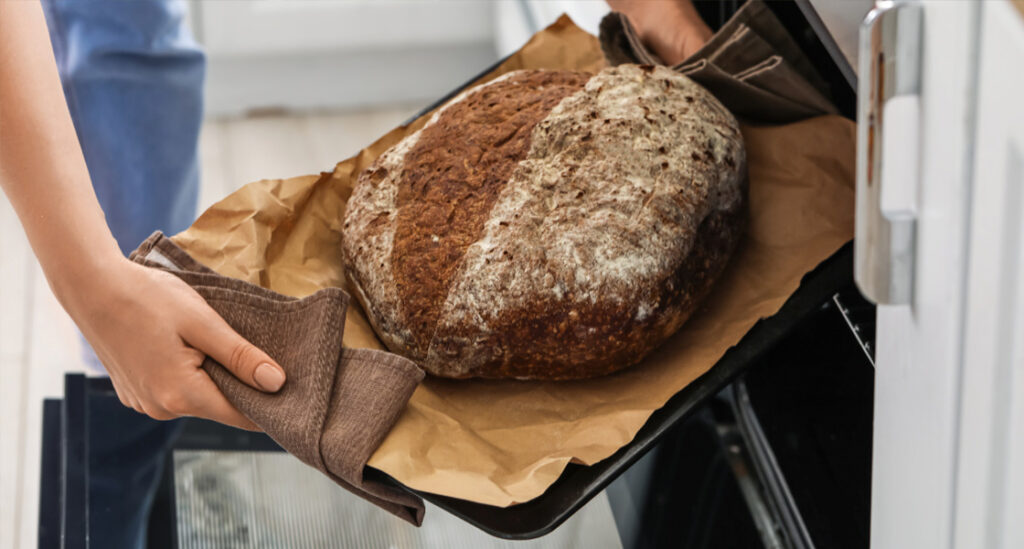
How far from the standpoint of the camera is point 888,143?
0.42 metres

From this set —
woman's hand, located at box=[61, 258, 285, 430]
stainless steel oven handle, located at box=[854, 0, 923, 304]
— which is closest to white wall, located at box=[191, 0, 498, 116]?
woman's hand, located at box=[61, 258, 285, 430]

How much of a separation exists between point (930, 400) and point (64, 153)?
2.00 ft

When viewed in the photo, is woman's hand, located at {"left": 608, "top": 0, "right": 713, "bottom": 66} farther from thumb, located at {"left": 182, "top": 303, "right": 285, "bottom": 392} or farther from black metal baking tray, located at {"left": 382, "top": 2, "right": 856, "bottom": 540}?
thumb, located at {"left": 182, "top": 303, "right": 285, "bottom": 392}

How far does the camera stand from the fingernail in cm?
67

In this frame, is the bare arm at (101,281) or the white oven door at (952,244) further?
the bare arm at (101,281)

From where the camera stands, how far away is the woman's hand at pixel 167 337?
2.25 feet

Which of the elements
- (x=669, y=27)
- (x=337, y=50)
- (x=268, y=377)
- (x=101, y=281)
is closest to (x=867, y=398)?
(x=669, y=27)

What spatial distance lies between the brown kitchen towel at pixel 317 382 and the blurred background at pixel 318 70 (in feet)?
4.22

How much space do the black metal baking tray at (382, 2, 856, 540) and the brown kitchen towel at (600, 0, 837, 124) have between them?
5 cm

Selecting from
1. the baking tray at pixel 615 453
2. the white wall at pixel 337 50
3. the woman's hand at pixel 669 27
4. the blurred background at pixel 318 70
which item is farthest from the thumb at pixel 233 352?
the white wall at pixel 337 50

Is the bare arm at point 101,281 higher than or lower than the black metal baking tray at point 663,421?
higher

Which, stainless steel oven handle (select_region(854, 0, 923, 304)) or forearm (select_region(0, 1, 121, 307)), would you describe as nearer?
stainless steel oven handle (select_region(854, 0, 923, 304))

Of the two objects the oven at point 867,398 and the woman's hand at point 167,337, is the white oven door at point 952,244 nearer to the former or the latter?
the oven at point 867,398

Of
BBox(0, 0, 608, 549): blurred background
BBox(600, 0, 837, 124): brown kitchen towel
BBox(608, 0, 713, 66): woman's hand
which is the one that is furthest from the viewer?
BBox(0, 0, 608, 549): blurred background
